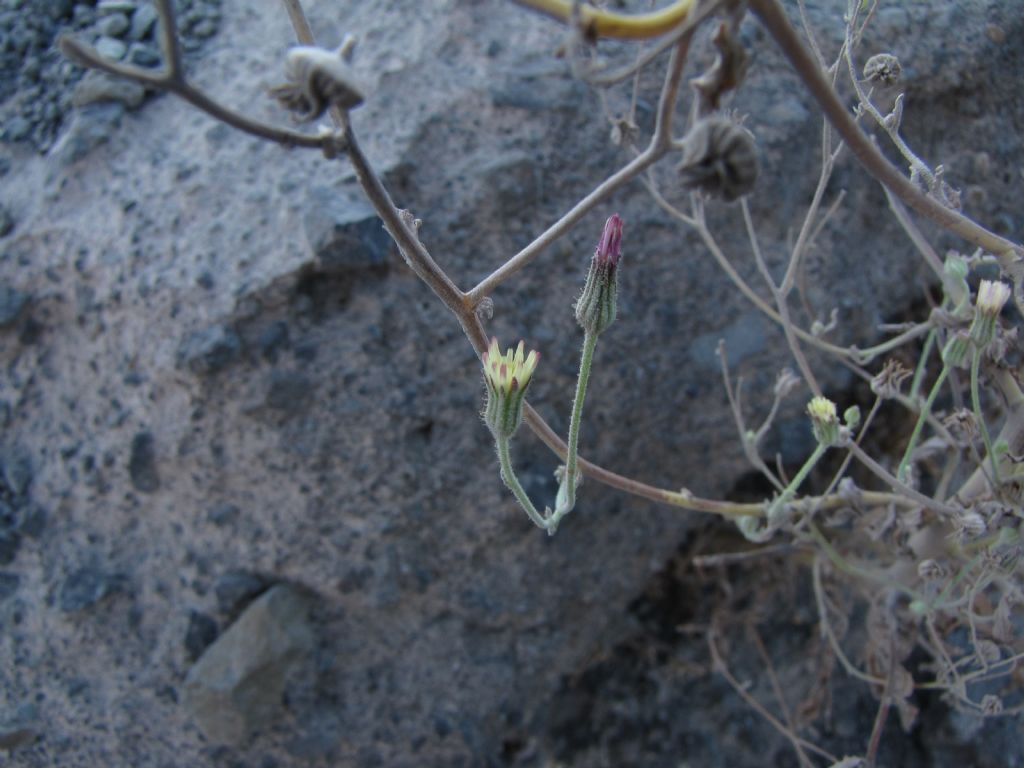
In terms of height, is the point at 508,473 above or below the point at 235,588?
above

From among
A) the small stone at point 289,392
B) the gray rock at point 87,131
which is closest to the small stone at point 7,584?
the small stone at point 289,392

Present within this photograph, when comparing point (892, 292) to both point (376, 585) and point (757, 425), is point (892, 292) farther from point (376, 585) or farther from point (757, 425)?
point (376, 585)

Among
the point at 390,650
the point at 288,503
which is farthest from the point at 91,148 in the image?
the point at 390,650

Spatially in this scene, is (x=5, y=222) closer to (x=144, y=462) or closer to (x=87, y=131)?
(x=87, y=131)

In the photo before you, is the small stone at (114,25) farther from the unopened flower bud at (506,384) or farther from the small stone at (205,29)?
the unopened flower bud at (506,384)

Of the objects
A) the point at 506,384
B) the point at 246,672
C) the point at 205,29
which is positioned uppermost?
the point at 205,29

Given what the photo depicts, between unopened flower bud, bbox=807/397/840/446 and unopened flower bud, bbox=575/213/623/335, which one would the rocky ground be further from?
unopened flower bud, bbox=575/213/623/335

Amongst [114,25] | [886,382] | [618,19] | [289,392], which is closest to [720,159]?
[618,19]
